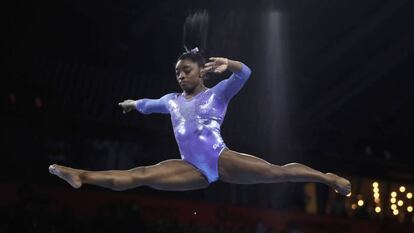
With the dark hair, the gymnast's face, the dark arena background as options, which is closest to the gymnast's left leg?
the gymnast's face

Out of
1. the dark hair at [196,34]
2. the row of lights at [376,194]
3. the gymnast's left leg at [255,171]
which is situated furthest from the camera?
the row of lights at [376,194]

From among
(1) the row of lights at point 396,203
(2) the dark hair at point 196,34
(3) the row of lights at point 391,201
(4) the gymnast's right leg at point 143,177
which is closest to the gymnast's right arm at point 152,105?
(2) the dark hair at point 196,34

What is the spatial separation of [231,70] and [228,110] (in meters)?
6.17

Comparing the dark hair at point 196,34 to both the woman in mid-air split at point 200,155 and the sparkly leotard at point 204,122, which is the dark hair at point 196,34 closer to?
the woman in mid-air split at point 200,155

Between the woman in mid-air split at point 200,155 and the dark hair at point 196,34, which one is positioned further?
the dark hair at point 196,34

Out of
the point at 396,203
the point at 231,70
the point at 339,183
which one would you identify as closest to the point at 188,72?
the point at 231,70

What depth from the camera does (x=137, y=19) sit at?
10039 mm

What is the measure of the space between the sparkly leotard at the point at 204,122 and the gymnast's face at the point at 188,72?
128 millimetres

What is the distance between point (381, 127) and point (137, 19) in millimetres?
5466

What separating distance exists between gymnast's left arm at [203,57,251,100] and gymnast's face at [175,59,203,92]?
0.62 ft

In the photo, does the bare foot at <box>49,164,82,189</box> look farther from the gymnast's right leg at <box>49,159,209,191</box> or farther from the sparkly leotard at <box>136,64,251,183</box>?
the sparkly leotard at <box>136,64,251,183</box>

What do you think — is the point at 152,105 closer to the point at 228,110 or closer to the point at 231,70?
the point at 231,70

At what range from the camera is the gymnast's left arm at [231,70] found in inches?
173

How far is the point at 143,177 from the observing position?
432 cm
